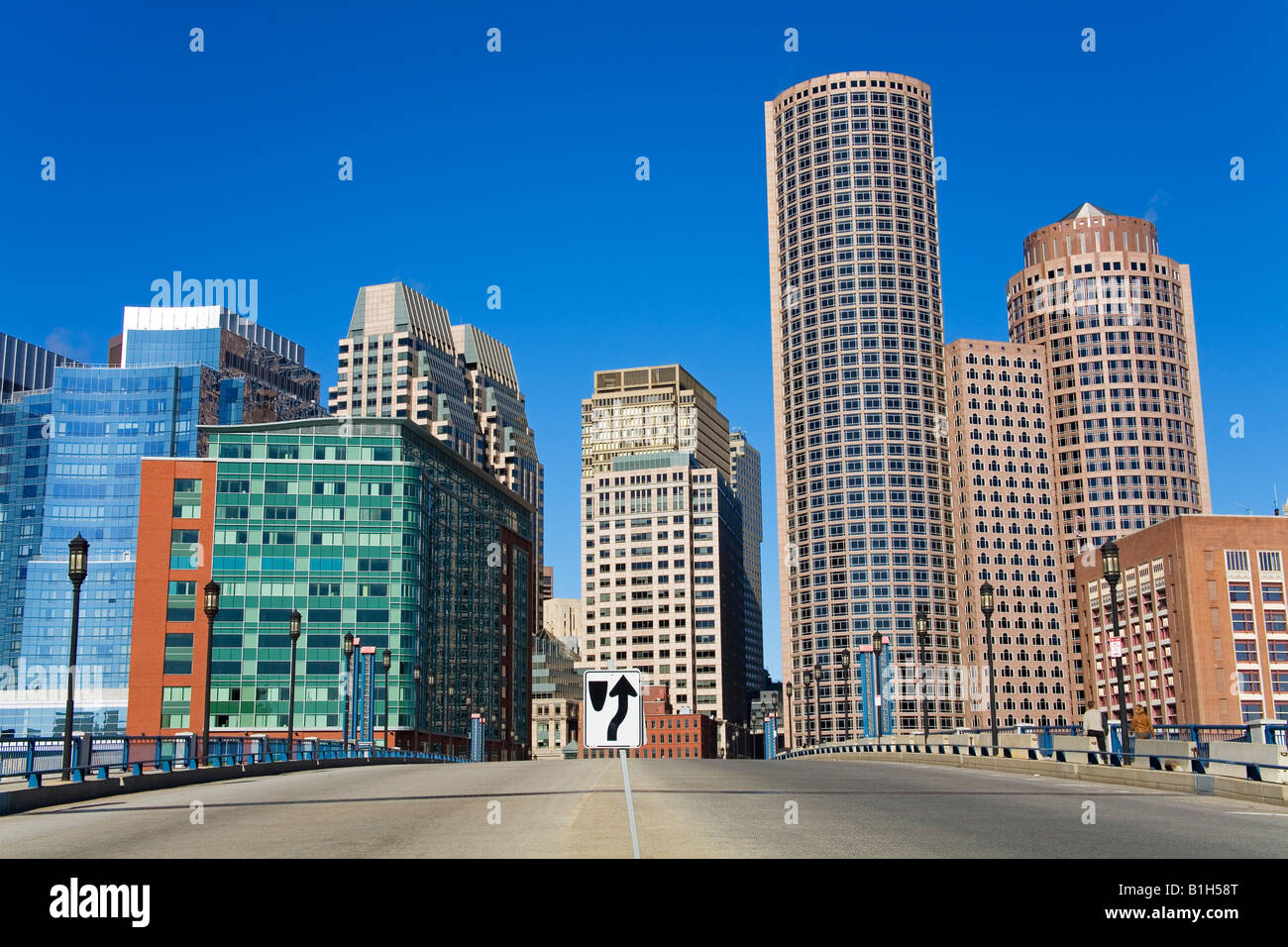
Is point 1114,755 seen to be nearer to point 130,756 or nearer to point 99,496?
point 130,756

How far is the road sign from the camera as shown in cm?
1591

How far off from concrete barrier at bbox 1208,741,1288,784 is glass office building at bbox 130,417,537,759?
90.5 metres

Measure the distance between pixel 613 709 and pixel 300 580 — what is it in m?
107

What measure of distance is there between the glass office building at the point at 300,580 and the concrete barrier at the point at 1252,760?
3562 inches

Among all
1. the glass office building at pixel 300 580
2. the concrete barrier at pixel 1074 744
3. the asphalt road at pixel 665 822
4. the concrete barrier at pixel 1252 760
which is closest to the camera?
the asphalt road at pixel 665 822

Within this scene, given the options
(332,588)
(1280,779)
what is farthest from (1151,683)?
(1280,779)

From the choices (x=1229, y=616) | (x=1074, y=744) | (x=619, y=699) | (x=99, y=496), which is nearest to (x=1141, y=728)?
(x=1074, y=744)

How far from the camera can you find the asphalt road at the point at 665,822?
15.3 m

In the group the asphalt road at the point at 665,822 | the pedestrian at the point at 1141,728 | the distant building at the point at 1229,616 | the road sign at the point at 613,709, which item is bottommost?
the asphalt road at the point at 665,822

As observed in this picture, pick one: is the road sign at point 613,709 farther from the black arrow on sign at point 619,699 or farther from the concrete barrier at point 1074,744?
the concrete barrier at point 1074,744

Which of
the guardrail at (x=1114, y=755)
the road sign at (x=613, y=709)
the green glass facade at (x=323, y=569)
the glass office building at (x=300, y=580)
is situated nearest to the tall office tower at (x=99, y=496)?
the glass office building at (x=300, y=580)

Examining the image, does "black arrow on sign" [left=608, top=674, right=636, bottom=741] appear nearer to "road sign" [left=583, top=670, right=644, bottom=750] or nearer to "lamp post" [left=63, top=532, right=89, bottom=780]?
"road sign" [left=583, top=670, right=644, bottom=750]

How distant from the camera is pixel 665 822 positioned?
18.4 metres
